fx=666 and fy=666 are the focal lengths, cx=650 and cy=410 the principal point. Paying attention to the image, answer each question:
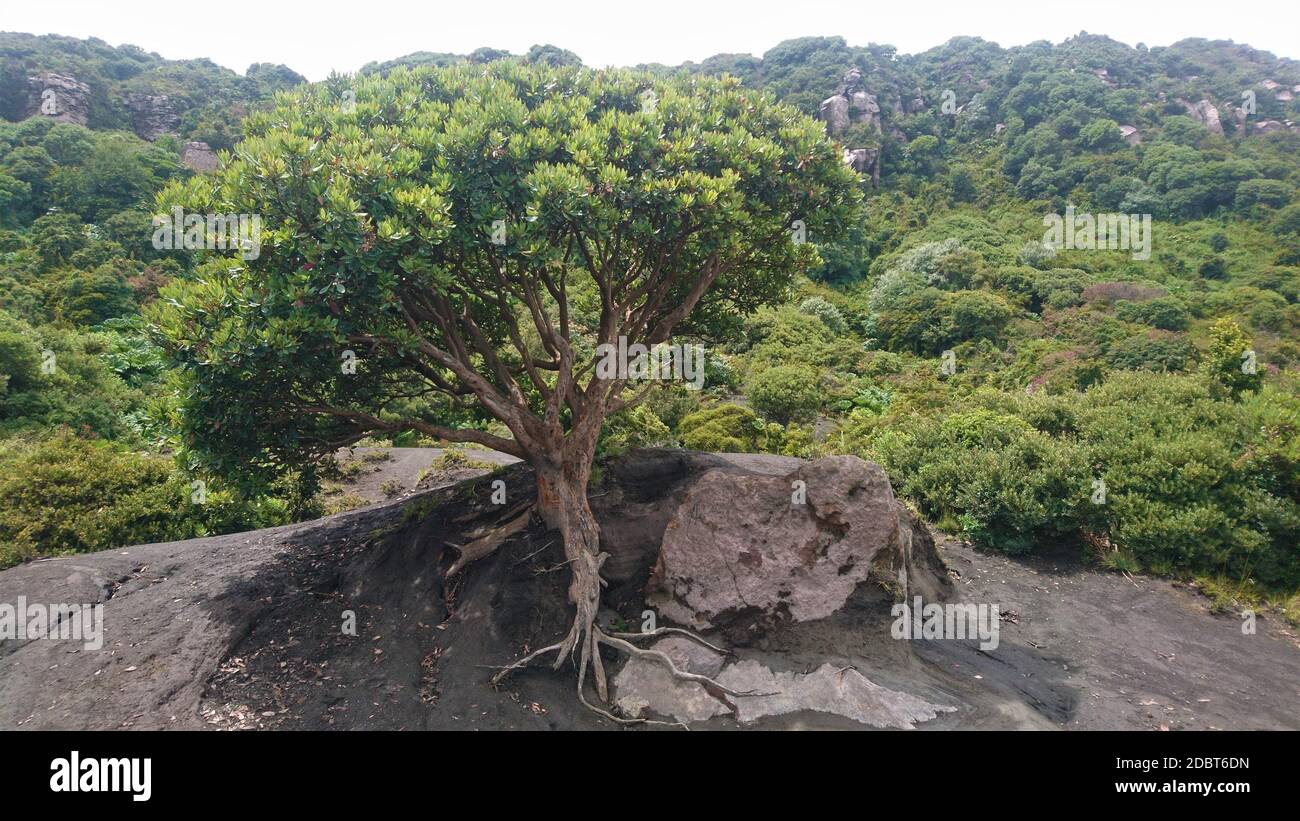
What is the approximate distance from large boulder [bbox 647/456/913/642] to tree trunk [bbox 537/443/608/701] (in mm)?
1005

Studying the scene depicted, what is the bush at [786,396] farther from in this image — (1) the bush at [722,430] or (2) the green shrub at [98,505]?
(2) the green shrub at [98,505]

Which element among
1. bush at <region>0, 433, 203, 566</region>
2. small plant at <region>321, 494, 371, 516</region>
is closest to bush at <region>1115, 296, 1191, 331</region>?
small plant at <region>321, 494, 371, 516</region>

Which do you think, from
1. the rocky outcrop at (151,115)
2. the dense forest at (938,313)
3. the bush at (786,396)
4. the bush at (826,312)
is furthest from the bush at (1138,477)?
the rocky outcrop at (151,115)

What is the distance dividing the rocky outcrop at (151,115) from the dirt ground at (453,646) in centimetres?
6378

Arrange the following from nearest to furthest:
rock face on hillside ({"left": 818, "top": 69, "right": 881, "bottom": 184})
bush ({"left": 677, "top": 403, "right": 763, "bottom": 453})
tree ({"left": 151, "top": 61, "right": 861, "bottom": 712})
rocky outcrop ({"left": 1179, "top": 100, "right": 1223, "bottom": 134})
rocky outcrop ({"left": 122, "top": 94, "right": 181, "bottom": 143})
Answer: tree ({"left": 151, "top": 61, "right": 861, "bottom": 712}) → bush ({"left": 677, "top": 403, "right": 763, "bottom": 453}) → rocky outcrop ({"left": 122, "top": 94, "right": 181, "bottom": 143}) → rocky outcrop ({"left": 1179, "top": 100, "right": 1223, "bottom": 134}) → rock face on hillside ({"left": 818, "top": 69, "right": 881, "bottom": 184})

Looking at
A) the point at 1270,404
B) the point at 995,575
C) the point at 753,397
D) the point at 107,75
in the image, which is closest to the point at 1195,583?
the point at 995,575

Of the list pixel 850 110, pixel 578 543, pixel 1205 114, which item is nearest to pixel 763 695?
pixel 578 543

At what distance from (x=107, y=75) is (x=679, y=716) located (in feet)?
280

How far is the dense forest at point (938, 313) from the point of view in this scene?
11.7 meters

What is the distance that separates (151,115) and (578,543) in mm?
71495

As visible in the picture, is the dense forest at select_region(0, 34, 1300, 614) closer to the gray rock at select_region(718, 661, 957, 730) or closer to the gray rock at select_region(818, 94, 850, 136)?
the gray rock at select_region(818, 94, 850, 136)

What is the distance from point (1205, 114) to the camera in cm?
6650

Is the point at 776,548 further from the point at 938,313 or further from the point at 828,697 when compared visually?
the point at 938,313

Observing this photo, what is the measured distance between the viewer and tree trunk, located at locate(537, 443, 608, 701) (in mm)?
7660
